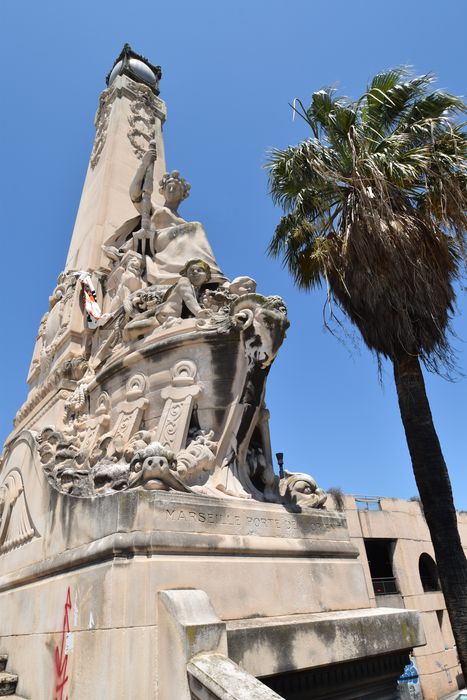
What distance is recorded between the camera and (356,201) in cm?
895

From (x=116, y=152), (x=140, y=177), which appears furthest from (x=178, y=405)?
(x=116, y=152)

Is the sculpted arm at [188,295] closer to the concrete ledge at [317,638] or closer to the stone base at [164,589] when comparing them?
the stone base at [164,589]

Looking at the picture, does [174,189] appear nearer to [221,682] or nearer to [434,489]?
[434,489]

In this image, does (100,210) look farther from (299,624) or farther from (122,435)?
(299,624)

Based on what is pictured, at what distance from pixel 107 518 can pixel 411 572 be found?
18.2 m

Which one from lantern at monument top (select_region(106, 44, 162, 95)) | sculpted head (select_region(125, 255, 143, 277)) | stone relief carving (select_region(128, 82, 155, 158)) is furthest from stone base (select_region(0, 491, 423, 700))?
lantern at monument top (select_region(106, 44, 162, 95))

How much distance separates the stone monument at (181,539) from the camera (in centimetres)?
415

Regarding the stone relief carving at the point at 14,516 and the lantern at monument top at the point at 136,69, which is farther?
the lantern at monument top at the point at 136,69

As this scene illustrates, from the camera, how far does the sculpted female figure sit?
31.2ft

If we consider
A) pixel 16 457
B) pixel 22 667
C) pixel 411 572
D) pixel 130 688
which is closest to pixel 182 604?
pixel 130 688

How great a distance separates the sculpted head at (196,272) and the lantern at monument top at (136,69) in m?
13.3

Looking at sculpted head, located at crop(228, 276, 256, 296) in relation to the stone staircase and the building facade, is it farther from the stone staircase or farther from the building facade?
the building facade

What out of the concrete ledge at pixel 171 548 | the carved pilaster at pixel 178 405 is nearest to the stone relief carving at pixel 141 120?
the carved pilaster at pixel 178 405

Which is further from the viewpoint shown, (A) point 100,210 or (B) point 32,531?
(A) point 100,210
